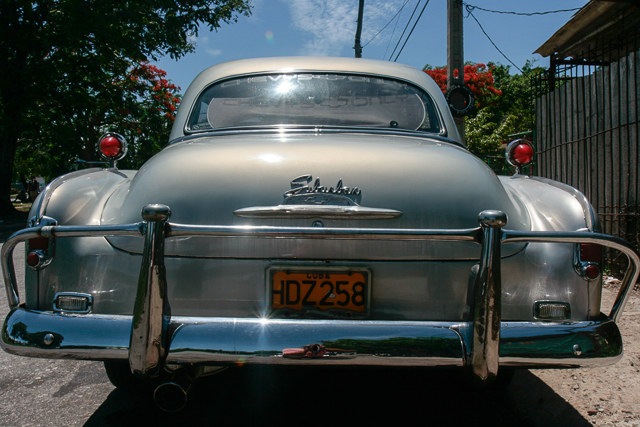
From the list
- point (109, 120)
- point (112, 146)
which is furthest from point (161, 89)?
point (112, 146)

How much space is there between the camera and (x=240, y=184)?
2.06 m

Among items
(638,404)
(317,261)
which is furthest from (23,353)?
(638,404)

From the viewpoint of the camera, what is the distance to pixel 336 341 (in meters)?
1.73

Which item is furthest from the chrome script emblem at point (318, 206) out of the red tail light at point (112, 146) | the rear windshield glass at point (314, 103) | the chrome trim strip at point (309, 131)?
the red tail light at point (112, 146)

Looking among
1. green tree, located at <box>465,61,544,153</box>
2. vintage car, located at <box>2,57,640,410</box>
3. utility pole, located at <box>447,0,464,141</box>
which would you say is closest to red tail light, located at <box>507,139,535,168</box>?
vintage car, located at <box>2,57,640,410</box>

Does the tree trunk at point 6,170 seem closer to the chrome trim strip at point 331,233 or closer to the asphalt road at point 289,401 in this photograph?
the asphalt road at point 289,401

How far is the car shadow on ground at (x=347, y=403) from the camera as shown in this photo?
249 centimetres

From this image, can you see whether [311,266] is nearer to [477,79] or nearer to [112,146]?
[112,146]

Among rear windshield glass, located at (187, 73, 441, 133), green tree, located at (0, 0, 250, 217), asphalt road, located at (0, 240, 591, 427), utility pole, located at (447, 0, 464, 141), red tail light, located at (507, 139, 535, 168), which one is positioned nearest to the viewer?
asphalt road, located at (0, 240, 591, 427)

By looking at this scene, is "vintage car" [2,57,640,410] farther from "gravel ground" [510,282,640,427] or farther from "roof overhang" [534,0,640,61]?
"roof overhang" [534,0,640,61]

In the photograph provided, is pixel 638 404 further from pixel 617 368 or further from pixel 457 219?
pixel 457 219

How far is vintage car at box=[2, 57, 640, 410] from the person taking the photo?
1.74 metres

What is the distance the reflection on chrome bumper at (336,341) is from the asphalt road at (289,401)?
588 mm

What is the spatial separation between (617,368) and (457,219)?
204 centimetres
